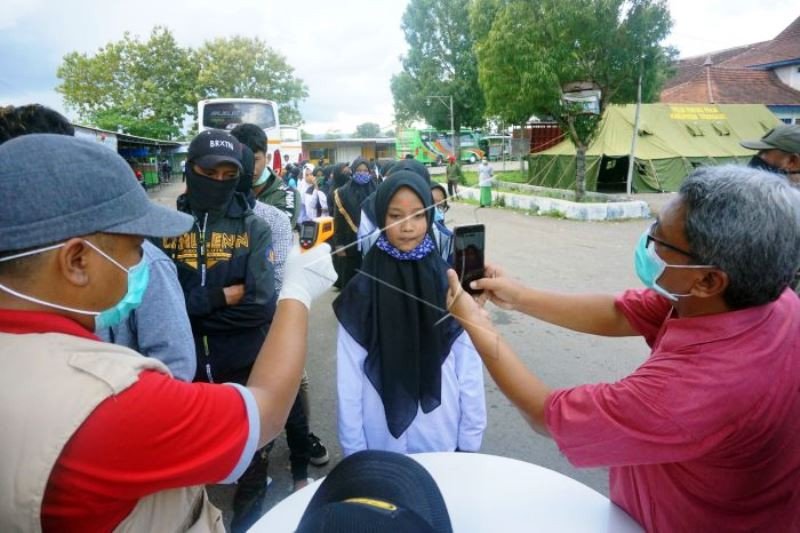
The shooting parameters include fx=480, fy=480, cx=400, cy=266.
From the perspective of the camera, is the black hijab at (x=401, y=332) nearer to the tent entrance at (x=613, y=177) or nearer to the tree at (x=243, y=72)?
the tent entrance at (x=613, y=177)

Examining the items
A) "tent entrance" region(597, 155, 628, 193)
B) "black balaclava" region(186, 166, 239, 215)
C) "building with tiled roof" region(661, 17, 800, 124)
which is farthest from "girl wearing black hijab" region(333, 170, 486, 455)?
"building with tiled roof" region(661, 17, 800, 124)

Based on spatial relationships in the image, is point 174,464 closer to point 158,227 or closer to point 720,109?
point 158,227

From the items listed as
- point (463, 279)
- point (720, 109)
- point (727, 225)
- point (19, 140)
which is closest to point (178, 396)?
point (19, 140)

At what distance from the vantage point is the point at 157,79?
31688mm

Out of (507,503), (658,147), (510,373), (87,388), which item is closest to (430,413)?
(507,503)

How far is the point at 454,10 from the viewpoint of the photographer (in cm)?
3092

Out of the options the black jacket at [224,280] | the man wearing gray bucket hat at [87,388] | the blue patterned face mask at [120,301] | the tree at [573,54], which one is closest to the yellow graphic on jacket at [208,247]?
the black jacket at [224,280]

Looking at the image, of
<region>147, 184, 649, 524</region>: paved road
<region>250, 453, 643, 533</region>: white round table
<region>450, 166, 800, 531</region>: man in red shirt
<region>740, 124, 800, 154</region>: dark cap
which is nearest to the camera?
<region>450, 166, 800, 531</region>: man in red shirt

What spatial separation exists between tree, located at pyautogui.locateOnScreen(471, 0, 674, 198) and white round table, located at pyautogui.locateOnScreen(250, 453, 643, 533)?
11.1 metres

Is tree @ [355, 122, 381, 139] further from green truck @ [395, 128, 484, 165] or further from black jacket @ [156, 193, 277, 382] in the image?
black jacket @ [156, 193, 277, 382]

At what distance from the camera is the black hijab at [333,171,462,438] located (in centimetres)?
204

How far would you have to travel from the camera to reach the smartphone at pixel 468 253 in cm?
173

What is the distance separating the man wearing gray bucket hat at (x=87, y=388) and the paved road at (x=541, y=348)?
80.0 inches

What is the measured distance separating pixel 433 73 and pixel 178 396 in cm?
3421
